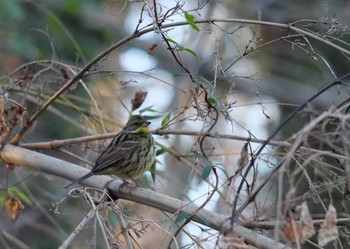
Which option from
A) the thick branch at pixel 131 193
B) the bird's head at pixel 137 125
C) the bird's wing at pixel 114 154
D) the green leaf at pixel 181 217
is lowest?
the green leaf at pixel 181 217

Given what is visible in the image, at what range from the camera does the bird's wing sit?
4.43 metres

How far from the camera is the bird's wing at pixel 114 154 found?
4434mm

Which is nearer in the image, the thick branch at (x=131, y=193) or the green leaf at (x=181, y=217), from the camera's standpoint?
the thick branch at (x=131, y=193)

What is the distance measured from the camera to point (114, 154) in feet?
15.5

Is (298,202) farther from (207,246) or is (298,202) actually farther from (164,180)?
(164,180)

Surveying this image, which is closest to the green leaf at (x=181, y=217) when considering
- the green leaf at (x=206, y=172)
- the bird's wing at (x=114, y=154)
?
the green leaf at (x=206, y=172)

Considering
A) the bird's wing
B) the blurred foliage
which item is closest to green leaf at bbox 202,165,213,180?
the blurred foliage

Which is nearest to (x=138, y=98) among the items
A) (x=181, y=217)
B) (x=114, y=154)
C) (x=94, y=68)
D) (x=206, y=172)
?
(x=94, y=68)

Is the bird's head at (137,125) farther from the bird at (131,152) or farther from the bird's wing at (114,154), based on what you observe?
the bird's wing at (114,154)

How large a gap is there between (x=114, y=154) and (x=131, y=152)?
194 mm

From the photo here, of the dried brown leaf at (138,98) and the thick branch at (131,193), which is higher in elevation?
the dried brown leaf at (138,98)

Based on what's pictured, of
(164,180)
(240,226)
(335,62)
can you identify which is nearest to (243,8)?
(335,62)

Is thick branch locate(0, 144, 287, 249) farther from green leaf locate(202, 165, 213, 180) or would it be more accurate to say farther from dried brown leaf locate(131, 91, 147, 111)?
dried brown leaf locate(131, 91, 147, 111)

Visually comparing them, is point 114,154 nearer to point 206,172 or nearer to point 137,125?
point 137,125
